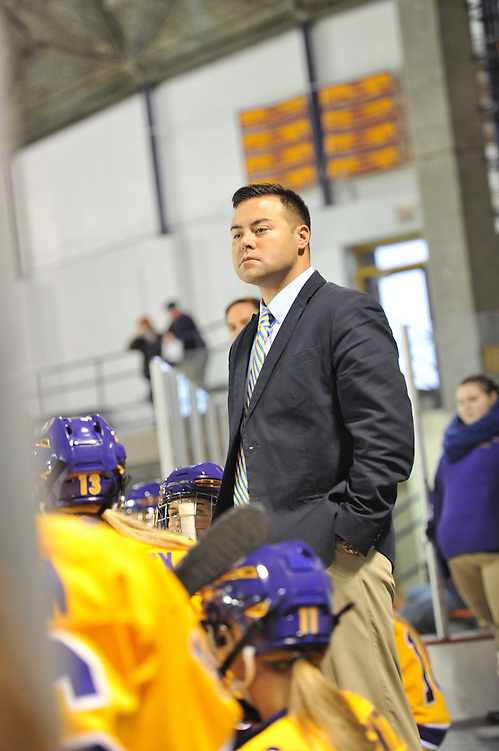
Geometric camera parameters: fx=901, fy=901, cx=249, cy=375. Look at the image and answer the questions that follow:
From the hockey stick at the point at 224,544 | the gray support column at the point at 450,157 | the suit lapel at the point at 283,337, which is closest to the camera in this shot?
the hockey stick at the point at 224,544

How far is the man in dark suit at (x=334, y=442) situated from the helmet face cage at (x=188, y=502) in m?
0.27

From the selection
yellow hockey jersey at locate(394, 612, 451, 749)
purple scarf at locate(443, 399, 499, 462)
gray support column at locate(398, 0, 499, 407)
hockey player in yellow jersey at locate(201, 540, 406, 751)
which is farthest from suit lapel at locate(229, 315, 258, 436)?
gray support column at locate(398, 0, 499, 407)

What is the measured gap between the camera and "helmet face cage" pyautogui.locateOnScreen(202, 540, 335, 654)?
1389 mm

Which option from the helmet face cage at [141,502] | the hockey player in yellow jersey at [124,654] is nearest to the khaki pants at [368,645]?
the hockey player in yellow jersey at [124,654]

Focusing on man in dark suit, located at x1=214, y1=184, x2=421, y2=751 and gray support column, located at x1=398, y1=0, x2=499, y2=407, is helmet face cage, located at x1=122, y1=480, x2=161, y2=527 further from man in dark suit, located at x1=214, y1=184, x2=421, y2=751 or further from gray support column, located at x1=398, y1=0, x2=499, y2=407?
gray support column, located at x1=398, y1=0, x2=499, y2=407

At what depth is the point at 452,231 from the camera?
925 centimetres

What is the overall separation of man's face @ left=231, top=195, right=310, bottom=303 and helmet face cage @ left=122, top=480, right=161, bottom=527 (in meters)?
1.50

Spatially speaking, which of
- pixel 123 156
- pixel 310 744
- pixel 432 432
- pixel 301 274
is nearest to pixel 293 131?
pixel 123 156

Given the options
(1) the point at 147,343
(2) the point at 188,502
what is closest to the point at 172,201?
(1) the point at 147,343

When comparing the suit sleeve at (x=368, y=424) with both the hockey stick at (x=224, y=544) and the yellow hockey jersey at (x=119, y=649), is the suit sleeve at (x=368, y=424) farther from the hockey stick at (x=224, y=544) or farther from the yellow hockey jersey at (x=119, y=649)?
the yellow hockey jersey at (x=119, y=649)

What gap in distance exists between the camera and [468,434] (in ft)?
16.5

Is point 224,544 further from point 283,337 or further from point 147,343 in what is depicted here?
point 147,343

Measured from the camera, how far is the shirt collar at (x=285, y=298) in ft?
7.86

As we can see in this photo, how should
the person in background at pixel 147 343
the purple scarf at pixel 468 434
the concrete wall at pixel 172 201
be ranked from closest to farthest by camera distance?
the purple scarf at pixel 468 434
the person in background at pixel 147 343
the concrete wall at pixel 172 201
